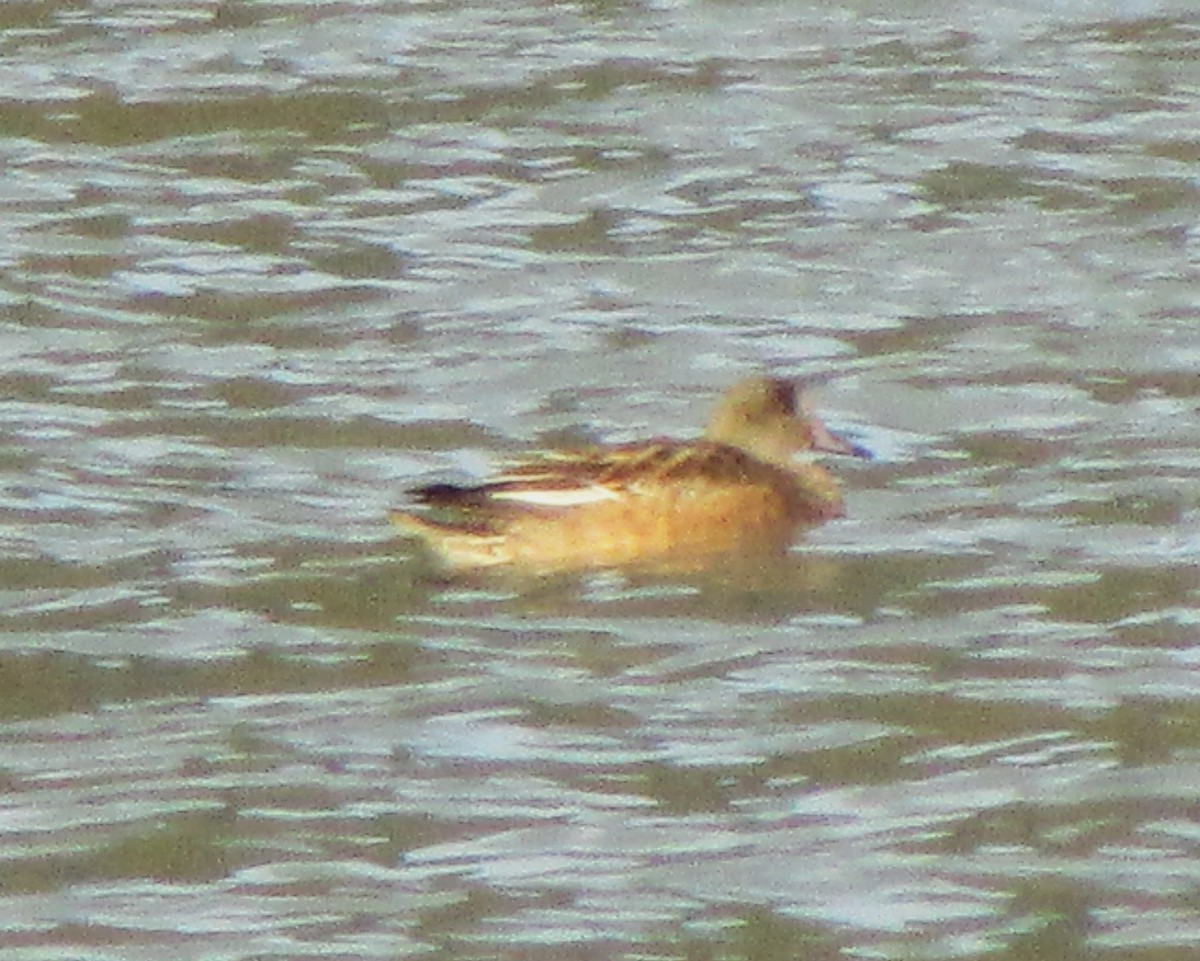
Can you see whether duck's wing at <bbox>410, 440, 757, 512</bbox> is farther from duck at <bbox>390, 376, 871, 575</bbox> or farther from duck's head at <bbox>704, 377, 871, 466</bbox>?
duck's head at <bbox>704, 377, 871, 466</bbox>

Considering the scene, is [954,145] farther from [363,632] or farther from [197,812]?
[197,812]

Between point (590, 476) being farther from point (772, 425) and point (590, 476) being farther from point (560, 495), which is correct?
point (772, 425)

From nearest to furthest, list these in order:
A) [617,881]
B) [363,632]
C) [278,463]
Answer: [617,881], [363,632], [278,463]

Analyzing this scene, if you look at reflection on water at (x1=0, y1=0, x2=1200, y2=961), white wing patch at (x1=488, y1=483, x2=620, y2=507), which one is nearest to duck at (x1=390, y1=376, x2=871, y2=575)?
white wing patch at (x1=488, y1=483, x2=620, y2=507)

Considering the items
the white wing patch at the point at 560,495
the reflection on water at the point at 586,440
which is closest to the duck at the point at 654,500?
the white wing patch at the point at 560,495

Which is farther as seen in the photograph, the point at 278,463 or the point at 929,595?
the point at 278,463

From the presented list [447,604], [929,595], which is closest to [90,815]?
[447,604]

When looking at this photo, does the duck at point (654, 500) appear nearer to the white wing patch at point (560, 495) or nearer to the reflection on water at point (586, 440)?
the white wing patch at point (560, 495)

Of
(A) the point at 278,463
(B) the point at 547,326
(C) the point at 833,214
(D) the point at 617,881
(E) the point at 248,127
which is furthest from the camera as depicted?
(E) the point at 248,127
